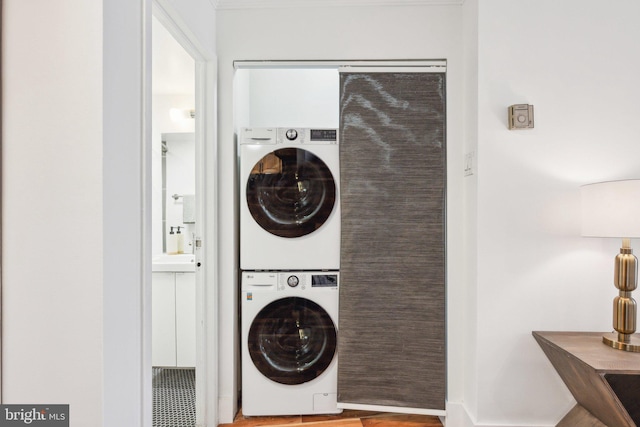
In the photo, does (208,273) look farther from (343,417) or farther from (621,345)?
(621,345)

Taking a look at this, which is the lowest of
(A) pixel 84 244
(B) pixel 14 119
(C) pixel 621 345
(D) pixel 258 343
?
(D) pixel 258 343

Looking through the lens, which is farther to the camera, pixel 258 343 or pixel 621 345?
pixel 258 343

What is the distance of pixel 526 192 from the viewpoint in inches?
75.2

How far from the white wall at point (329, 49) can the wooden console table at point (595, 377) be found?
0.54 m

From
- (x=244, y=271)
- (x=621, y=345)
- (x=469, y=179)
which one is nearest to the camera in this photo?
(x=621, y=345)

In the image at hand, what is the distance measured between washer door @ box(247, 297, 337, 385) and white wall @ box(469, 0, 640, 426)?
87cm

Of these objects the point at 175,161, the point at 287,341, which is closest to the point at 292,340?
the point at 287,341

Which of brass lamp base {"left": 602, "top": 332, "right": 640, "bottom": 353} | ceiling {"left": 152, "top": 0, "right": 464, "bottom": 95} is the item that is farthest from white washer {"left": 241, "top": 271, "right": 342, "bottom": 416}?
ceiling {"left": 152, "top": 0, "right": 464, "bottom": 95}

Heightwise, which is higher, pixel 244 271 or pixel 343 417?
pixel 244 271

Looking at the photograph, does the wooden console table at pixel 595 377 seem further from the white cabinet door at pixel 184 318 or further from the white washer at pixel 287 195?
the white cabinet door at pixel 184 318

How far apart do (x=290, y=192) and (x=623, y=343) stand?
1793 millimetres

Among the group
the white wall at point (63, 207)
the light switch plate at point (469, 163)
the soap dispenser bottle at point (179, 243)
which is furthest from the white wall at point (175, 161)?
the light switch plate at point (469, 163)

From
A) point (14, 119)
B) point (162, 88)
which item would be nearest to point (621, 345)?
point (14, 119)

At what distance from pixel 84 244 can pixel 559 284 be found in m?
2.16
